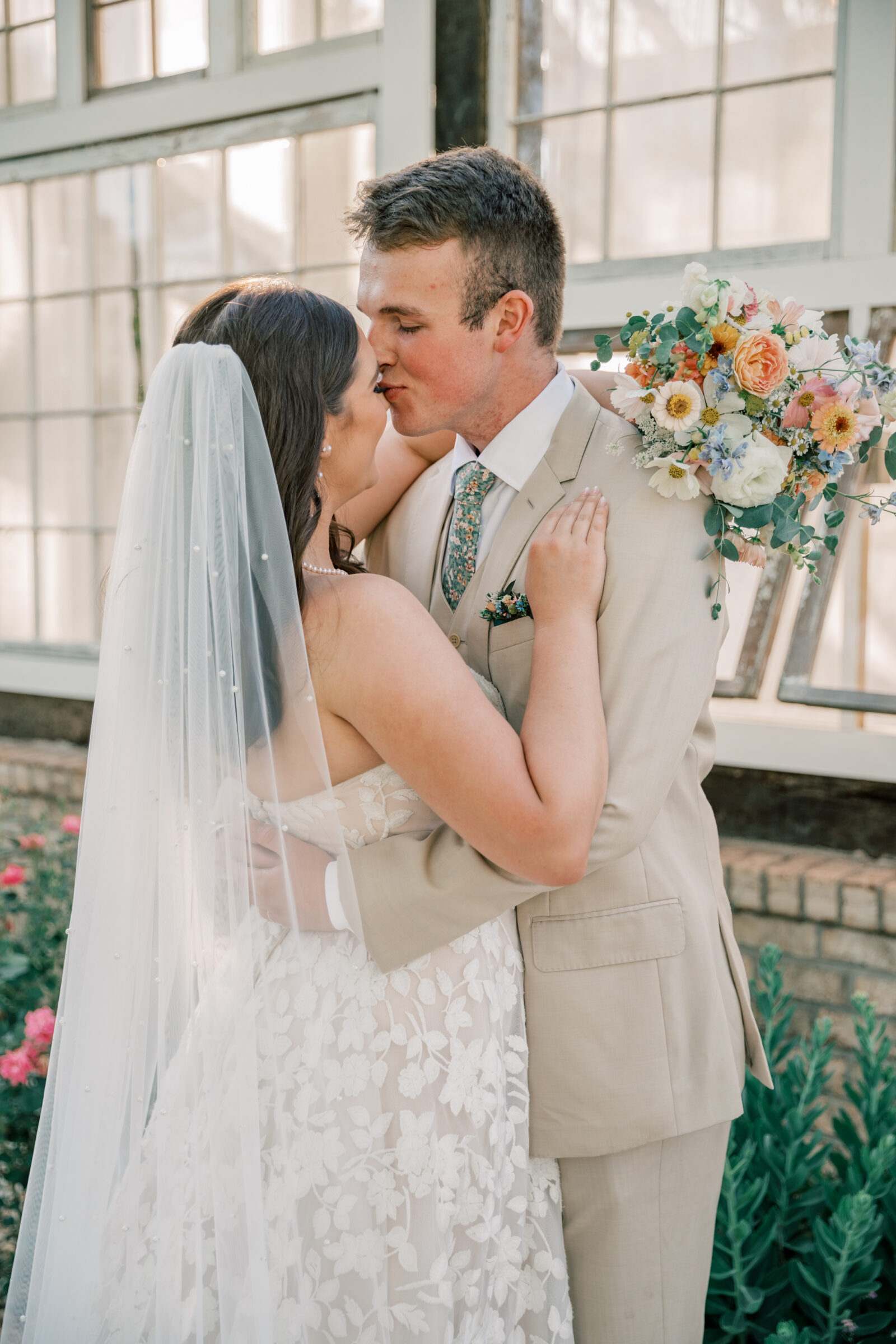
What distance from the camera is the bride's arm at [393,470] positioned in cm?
202

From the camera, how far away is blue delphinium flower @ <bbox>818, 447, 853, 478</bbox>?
1502 mm

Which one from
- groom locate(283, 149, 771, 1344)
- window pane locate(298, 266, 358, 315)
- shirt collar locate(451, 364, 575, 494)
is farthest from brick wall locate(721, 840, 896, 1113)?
window pane locate(298, 266, 358, 315)

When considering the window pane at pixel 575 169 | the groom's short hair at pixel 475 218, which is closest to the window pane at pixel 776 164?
the window pane at pixel 575 169

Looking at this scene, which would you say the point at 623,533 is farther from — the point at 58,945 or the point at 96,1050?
the point at 58,945

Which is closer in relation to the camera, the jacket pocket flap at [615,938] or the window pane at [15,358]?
the jacket pocket flap at [615,938]

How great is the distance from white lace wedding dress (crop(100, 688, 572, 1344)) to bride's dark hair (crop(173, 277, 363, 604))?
43cm

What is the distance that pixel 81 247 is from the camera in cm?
434

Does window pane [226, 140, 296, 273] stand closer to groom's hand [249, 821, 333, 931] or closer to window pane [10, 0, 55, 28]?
window pane [10, 0, 55, 28]

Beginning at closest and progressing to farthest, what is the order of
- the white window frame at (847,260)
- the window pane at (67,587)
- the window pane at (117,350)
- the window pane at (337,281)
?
the white window frame at (847,260) < the window pane at (337,281) < the window pane at (117,350) < the window pane at (67,587)

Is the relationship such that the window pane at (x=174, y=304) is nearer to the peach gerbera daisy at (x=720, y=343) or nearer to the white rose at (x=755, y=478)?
the peach gerbera daisy at (x=720, y=343)

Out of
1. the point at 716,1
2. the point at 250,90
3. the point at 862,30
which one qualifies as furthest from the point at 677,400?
the point at 250,90

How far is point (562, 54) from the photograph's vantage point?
3266 millimetres

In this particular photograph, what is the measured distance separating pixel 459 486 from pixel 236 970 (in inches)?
34.6

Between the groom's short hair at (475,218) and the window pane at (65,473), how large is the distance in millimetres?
2955
